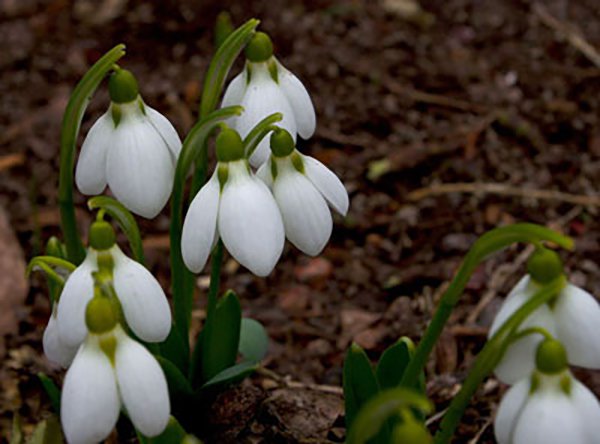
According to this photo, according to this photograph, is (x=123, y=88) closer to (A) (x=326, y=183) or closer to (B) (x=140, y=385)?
(A) (x=326, y=183)

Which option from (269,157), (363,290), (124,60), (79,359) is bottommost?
(363,290)

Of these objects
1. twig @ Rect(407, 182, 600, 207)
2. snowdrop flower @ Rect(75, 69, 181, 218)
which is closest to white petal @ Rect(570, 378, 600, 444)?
snowdrop flower @ Rect(75, 69, 181, 218)

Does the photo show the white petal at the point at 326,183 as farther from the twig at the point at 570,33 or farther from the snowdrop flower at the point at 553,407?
the twig at the point at 570,33

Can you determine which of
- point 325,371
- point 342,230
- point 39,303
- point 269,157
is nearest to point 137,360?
point 269,157

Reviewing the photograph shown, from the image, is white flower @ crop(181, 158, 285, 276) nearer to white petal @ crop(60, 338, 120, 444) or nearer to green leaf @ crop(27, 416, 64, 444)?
white petal @ crop(60, 338, 120, 444)

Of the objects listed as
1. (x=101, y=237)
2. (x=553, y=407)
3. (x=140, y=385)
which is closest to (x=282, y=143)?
(x=101, y=237)

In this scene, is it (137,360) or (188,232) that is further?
(188,232)

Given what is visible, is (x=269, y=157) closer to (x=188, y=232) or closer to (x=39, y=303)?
(x=188, y=232)

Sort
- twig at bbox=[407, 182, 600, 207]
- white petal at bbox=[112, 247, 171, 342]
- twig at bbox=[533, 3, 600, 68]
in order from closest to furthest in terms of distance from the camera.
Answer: white petal at bbox=[112, 247, 171, 342] → twig at bbox=[407, 182, 600, 207] → twig at bbox=[533, 3, 600, 68]
